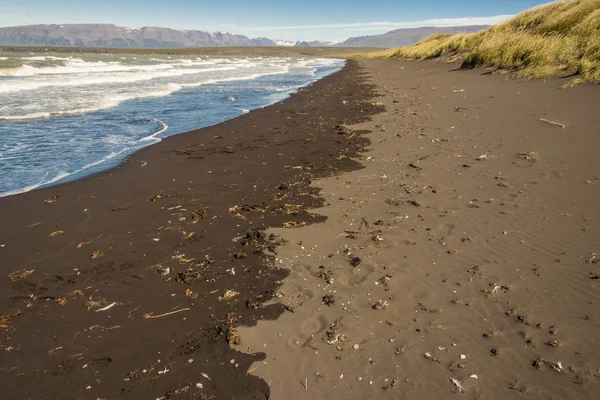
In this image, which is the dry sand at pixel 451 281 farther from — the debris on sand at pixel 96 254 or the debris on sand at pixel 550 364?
the debris on sand at pixel 96 254

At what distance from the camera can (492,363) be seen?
3.00 m

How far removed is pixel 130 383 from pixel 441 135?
29.9 feet

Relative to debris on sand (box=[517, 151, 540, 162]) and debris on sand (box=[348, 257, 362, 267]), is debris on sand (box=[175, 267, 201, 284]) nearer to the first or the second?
debris on sand (box=[348, 257, 362, 267])

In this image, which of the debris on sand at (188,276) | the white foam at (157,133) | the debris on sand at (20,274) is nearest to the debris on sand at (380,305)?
the debris on sand at (188,276)

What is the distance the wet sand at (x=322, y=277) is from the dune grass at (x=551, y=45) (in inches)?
194

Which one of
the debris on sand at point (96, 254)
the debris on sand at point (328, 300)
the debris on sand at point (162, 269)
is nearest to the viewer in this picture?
the debris on sand at point (328, 300)

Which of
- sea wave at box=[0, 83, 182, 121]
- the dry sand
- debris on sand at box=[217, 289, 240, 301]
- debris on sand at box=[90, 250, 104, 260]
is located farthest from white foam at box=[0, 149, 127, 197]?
sea wave at box=[0, 83, 182, 121]

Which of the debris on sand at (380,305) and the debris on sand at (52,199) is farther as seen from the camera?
the debris on sand at (52,199)

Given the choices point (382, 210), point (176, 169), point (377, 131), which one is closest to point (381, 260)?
point (382, 210)

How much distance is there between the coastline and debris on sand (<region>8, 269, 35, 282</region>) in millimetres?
14

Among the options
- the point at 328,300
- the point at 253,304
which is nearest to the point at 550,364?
the point at 328,300

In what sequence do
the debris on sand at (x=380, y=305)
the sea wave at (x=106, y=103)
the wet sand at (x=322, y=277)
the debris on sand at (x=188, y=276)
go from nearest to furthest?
the wet sand at (x=322, y=277)
the debris on sand at (x=380, y=305)
the debris on sand at (x=188, y=276)
the sea wave at (x=106, y=103)

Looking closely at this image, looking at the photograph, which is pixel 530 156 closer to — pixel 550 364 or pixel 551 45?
pixel 550 364

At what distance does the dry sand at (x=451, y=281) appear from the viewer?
9.77ft
